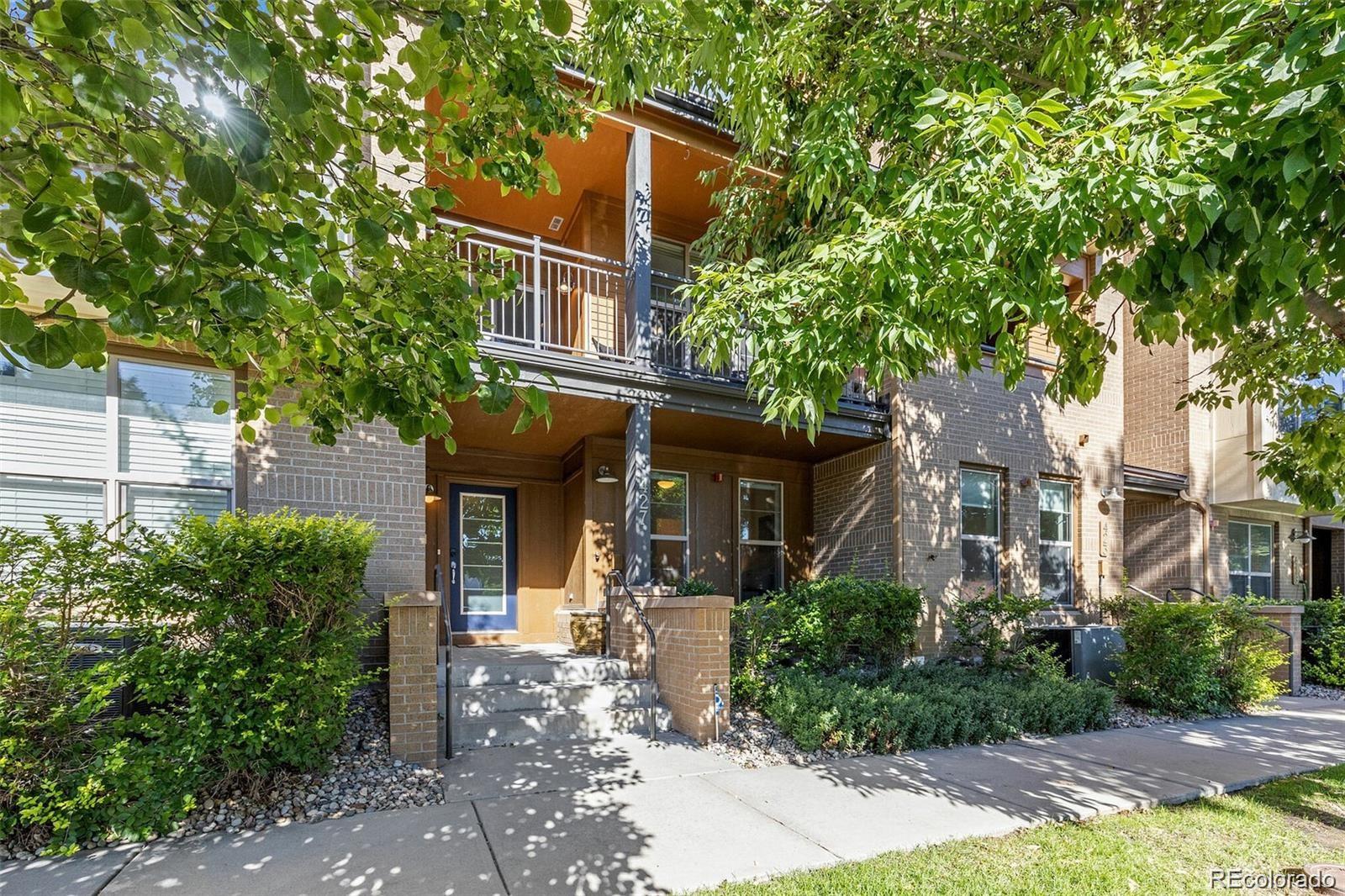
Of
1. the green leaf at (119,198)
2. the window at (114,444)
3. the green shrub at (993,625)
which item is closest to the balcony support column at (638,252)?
the window at (114,444)

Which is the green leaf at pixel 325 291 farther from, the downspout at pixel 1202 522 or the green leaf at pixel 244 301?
the downspout at pixel 1202 522

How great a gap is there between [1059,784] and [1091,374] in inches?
129

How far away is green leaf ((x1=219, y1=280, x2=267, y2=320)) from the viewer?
2203 mm

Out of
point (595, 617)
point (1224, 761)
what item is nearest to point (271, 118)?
point (595, 617)

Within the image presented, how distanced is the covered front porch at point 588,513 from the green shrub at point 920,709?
9.12 ft

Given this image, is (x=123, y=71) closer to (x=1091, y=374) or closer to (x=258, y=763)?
(x=258, y=763)

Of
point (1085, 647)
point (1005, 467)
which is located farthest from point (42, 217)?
point (1085, 647)

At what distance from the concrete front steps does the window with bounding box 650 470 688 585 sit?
2266mm

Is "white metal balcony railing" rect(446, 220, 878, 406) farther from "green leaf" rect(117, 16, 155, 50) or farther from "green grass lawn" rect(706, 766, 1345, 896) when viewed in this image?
"green leaf" rect(117, 16, 155, 50)

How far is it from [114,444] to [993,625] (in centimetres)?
991

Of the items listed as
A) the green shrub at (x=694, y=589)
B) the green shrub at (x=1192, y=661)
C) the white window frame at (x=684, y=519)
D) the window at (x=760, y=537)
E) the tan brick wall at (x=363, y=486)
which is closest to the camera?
the tan brick wall at (x=363, y=486)

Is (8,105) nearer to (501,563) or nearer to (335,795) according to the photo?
(335,795)

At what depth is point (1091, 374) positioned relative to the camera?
542 centimetres

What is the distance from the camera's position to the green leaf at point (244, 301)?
7.23 feet
